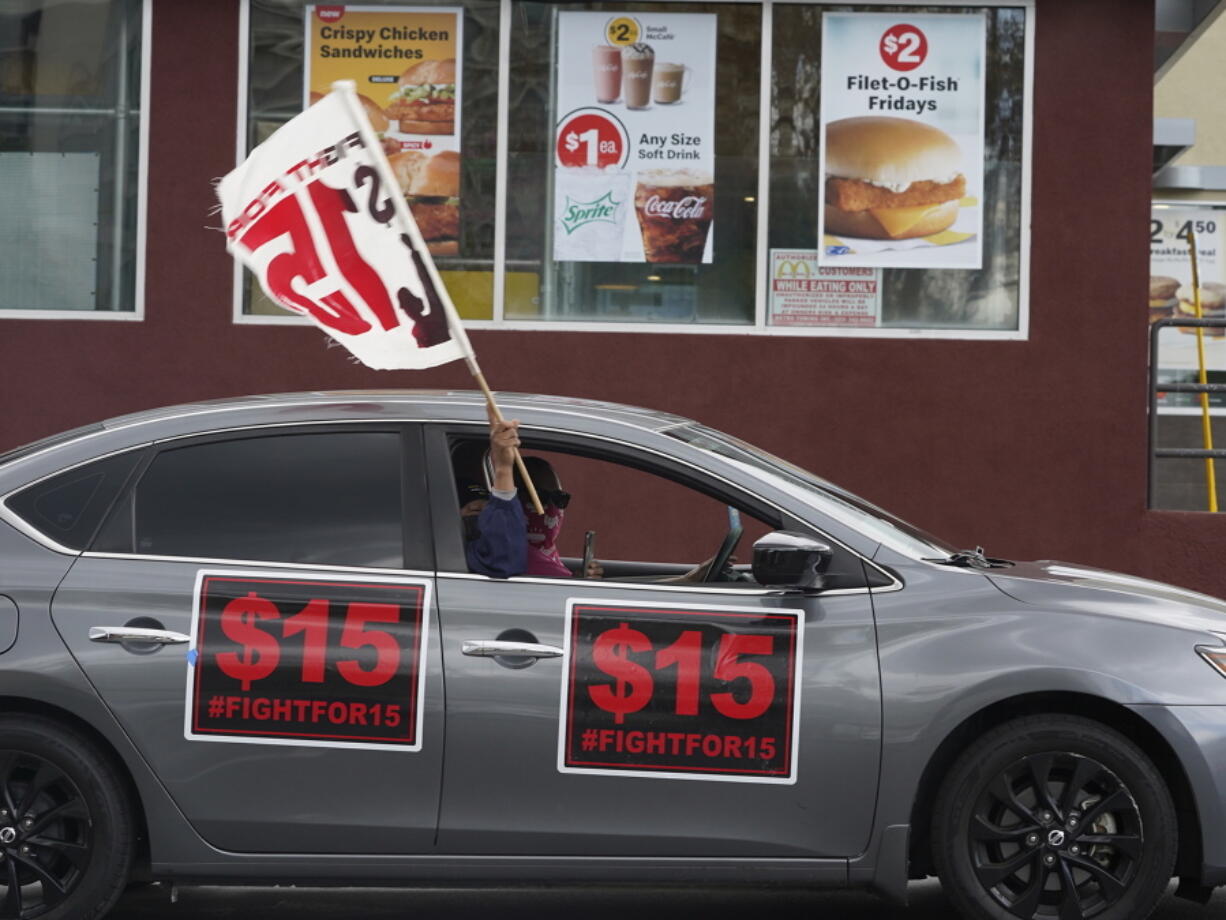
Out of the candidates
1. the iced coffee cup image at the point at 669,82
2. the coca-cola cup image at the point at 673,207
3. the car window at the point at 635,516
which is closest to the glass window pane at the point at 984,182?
the coca-cola cup image at the point at 673,207

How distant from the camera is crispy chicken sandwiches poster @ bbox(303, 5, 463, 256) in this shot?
35.7 feet

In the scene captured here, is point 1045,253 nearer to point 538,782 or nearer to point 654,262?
point 654,262

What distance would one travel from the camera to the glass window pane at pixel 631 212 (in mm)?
10797

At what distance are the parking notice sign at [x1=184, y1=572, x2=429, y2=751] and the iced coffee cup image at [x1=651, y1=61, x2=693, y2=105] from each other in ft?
21.5

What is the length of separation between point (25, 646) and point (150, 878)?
0.76 m

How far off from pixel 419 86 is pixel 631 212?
1.59 m

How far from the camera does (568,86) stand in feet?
35.7

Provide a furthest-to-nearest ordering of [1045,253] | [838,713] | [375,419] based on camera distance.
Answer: [1045,253], [375,419], [838,713]

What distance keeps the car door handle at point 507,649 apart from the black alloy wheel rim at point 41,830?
3.91 ft

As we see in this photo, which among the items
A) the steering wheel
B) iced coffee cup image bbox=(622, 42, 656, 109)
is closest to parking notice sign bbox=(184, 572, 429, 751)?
the steering wheel

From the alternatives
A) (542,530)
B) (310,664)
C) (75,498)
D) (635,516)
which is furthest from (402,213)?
(635,516)

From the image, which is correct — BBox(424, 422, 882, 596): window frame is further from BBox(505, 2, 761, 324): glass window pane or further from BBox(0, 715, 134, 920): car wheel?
BBox(505, 2, 761, 324): glass window pane

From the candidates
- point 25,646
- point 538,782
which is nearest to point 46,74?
point 25,646

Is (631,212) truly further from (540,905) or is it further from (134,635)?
(134,635)
